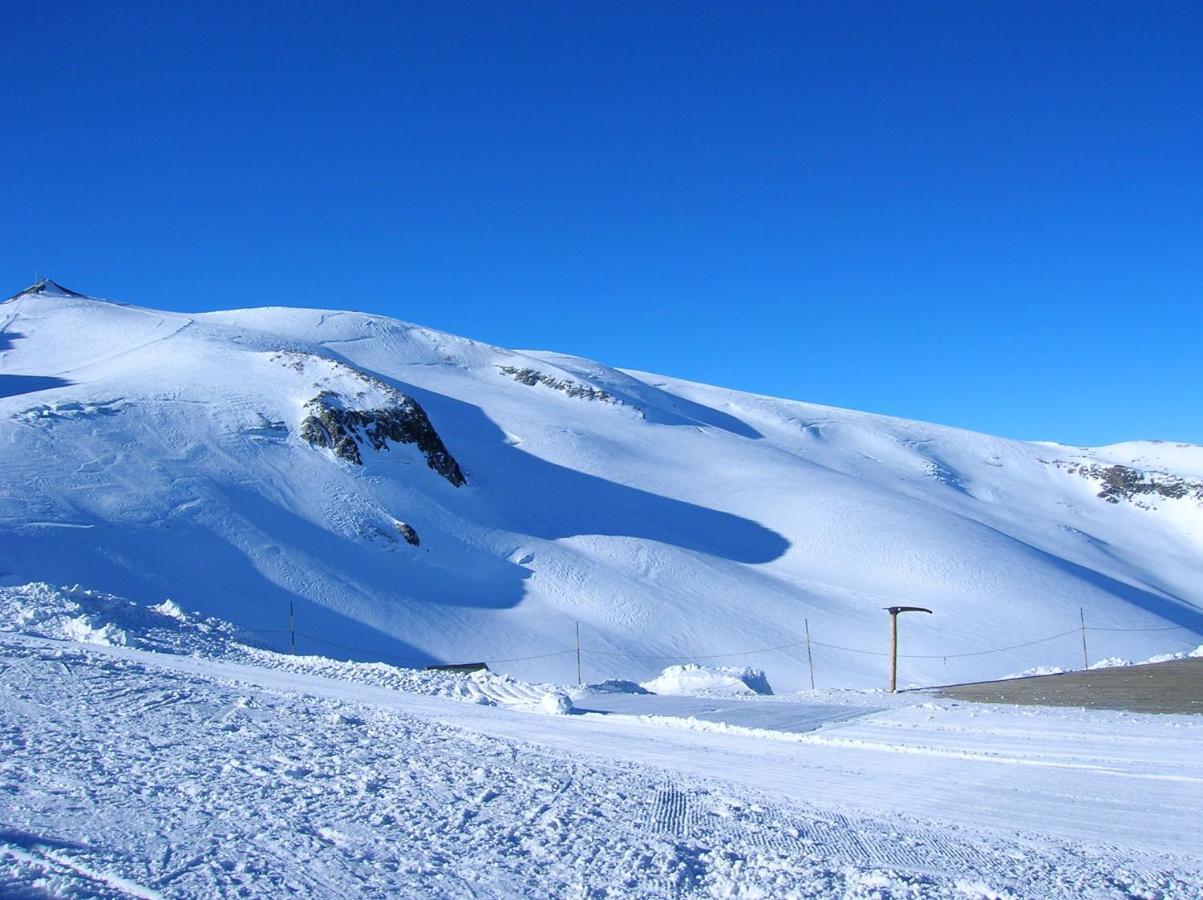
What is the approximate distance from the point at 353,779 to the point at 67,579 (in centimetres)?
2256

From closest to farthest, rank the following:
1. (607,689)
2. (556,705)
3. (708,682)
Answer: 1. (556,705)
2. (607,689)
3. (708,682)

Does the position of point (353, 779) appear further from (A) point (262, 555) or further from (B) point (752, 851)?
(A) point (262, 555)

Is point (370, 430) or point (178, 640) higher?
point (370, 430)

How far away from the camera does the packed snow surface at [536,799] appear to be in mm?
4395

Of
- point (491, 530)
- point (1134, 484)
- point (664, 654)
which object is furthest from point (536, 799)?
point (1134, 484)

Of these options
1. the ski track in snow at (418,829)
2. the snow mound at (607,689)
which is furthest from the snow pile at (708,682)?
the ski track in snow at (418,829)

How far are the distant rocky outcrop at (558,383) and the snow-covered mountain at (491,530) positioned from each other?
139 inches

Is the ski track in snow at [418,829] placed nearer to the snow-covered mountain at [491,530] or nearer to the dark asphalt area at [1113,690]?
the dark asphalt area at [1113,690]

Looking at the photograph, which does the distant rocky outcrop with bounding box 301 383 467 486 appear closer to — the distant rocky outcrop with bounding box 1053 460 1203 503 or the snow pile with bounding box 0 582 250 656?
the snow pile with bounding box 0 582 250 656

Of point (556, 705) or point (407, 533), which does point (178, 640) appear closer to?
point (556, 705)

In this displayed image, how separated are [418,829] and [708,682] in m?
15.1

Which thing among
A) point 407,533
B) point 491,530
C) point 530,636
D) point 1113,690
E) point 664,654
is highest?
point 491,530

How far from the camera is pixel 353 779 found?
6.05 metres

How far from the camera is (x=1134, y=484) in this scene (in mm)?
79062
